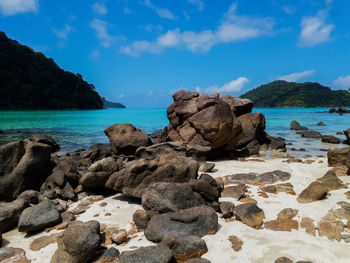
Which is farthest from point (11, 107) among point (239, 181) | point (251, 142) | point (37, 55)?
point (239, 181)

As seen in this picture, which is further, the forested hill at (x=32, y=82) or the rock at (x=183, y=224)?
the forested hill at (x=32, y=82)

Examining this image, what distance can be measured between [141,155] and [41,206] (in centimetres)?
551

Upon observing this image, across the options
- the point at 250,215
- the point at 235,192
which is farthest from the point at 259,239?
the point at 235,192

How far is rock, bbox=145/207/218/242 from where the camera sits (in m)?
5.02

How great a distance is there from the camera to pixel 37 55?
94625mm

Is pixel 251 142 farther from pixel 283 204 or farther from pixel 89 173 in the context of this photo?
pixel 89 173

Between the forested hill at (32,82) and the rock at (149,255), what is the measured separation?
90.4 metres

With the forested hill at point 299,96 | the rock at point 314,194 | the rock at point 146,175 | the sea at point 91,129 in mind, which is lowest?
the sea at point 91,129

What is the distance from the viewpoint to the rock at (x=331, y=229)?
16.1ft

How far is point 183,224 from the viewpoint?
5.19 metres

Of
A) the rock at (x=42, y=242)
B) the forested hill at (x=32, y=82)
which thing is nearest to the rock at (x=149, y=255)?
the rock at (x=42, y=242)

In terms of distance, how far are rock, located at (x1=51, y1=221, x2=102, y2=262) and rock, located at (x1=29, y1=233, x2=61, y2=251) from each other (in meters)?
0.65

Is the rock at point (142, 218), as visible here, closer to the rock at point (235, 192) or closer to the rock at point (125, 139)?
the rock at point (235, 192)

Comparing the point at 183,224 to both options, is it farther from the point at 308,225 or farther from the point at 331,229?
the point at 331,229
